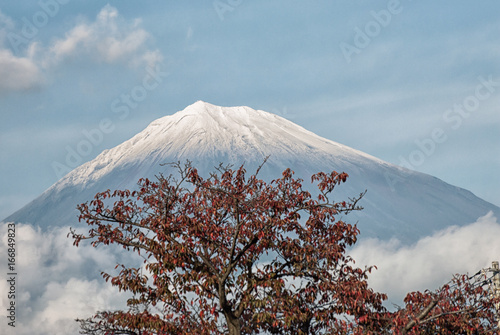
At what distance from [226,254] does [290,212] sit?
170cm

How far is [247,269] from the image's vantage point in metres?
14.4

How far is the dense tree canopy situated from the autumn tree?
0.07 ft

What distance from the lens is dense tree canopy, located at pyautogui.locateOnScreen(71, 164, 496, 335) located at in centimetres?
1352

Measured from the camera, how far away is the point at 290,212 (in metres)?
13.8

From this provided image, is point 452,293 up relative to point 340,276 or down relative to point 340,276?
down

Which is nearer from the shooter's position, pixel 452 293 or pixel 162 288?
pixel 162 288

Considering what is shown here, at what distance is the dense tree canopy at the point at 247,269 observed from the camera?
44.4 feet

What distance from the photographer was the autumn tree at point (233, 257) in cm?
1355

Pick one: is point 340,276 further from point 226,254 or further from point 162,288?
point 162,288

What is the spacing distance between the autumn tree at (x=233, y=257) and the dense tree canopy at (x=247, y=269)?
0.02 meters

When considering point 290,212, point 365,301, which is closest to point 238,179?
point 290,212

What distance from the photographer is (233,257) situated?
550 inches

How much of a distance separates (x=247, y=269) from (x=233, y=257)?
587 millimetres

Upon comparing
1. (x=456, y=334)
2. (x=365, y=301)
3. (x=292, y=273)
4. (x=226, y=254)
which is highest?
(x=226, y=254)
